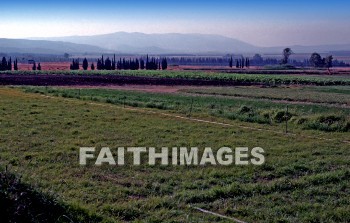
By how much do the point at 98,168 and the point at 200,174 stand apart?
321cm

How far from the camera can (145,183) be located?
40.3 ft

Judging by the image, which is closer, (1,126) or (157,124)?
(1,126)

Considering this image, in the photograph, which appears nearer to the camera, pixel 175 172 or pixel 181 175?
pixel 181 175

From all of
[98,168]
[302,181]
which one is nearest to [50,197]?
[98,168]

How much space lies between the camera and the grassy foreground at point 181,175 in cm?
→ 998

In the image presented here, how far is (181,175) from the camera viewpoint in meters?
13.2

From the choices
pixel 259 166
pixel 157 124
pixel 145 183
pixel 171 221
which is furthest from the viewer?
A: pixel 157 124

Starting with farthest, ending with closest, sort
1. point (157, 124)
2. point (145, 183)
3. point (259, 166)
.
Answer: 1. point (157, 124)
2. point (259, 166)
3. point (145, 183)

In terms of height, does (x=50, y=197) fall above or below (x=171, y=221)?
above

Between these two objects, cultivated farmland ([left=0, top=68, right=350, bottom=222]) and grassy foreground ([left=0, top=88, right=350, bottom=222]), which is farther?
grassy foreground ([left=0, top=88, right=350, bottom=222])

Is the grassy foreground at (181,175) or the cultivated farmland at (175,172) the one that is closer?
the cultivated farmland at (175,172)

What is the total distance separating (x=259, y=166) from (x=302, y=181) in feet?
6.97

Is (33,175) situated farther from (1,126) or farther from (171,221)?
(1,126)

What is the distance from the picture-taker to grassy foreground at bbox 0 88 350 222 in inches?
393
